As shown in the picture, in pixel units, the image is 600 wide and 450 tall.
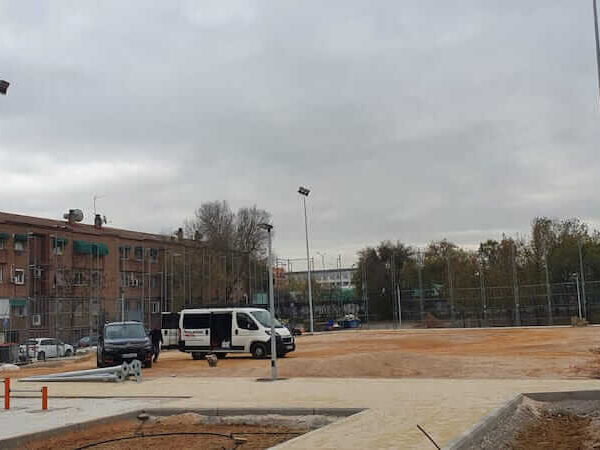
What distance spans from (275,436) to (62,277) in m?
46.5

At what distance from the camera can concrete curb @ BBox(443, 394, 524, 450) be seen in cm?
980

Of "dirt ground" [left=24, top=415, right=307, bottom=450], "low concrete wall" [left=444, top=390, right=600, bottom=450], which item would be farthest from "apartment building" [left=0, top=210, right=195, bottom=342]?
"low concrete wall" [left=444, top=390, right=600, bottom=450]

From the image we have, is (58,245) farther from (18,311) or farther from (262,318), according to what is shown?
(262,318)

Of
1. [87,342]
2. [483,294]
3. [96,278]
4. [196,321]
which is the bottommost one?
[87,342]

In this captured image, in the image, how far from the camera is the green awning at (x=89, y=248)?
200 feet

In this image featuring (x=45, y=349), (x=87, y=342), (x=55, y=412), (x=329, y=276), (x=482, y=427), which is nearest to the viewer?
(x=482, y=427)

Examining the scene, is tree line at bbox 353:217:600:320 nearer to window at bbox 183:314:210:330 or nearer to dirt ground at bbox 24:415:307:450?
window at bbox 183:314:210:330

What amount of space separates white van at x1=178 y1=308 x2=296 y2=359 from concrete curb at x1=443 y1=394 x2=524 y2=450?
1796 cm

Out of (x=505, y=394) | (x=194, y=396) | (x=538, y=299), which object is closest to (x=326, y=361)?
(x=194, y=396)

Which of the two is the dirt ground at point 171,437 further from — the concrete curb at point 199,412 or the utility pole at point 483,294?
the utility pole at point 483,294

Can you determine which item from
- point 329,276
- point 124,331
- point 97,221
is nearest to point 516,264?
point 97,221

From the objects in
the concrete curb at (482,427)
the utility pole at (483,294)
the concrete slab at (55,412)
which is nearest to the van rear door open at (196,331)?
the concrete slab at (55,412)

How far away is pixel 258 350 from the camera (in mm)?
31391

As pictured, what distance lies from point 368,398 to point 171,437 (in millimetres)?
4944
